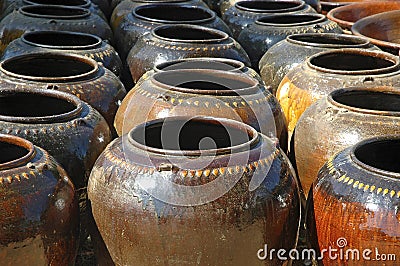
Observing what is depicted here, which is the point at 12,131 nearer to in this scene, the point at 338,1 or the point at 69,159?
the point at 69,159

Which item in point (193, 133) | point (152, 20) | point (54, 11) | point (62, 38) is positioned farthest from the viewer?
point (54, 11)

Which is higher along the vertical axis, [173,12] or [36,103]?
[36,103]

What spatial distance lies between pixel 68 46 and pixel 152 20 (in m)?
0.92

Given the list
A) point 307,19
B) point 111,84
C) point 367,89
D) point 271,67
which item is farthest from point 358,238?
point 307,19

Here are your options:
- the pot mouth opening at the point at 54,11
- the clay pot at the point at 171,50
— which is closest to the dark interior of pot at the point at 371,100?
the clay pot at the point at 171,50

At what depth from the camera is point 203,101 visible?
Answer: 371 centimetres

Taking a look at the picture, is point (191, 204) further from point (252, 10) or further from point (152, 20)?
point (252, 10)

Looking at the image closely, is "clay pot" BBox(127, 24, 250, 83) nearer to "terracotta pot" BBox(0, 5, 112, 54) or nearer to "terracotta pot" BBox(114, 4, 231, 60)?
"terracotta pot" BBox(114, 4, 231, 60)

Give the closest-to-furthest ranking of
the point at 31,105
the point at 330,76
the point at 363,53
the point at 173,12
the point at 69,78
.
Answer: the point at 31,105 → the point at 69,78 → the point at 330,76 → the point at 363,53 → the point at 173,12

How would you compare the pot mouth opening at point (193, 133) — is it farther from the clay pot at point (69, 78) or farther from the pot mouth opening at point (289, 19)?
the pot mouth opening at point (289, 19)

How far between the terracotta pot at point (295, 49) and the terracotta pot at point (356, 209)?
1.77m

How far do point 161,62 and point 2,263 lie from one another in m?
2.09

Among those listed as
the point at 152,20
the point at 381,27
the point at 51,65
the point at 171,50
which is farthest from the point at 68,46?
the point at 381,27

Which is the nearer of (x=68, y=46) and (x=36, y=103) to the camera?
(x=36, y=103)
